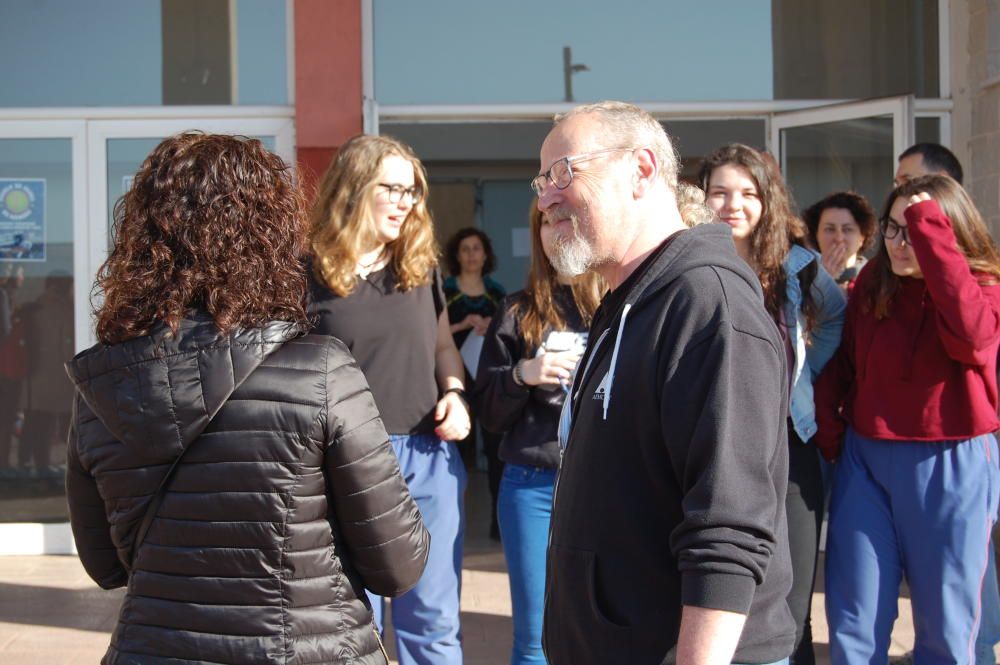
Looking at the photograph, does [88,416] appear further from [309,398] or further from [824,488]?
[824,488]

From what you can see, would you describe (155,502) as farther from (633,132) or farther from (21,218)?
(21,218)

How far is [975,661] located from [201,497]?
286cm

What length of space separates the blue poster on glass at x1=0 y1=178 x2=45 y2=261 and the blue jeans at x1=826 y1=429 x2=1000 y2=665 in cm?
489

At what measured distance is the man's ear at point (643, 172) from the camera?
6.29 ft

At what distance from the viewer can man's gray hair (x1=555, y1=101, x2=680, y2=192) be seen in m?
1.92

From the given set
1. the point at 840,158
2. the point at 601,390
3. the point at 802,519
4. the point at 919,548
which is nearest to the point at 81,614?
the point at 802,519

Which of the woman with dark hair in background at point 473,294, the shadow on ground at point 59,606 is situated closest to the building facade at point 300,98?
the shadow on ground at point 59,606

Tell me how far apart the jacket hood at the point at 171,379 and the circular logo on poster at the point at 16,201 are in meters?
4.71

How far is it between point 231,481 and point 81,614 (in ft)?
12.0

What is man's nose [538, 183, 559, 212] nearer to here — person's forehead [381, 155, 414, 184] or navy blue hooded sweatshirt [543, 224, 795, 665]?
navy blue hooded sweatshirt [543, 224, 795, 665]

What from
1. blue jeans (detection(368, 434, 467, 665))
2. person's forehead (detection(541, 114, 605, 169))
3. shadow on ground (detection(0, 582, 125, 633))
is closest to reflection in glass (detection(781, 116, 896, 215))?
blue jeans (detection(368, 434, 467, 665))

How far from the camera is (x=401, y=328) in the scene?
11.1 ft

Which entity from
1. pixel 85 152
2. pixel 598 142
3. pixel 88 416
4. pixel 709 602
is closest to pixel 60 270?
pixel 85 152

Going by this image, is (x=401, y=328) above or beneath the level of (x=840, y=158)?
beneath
